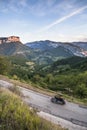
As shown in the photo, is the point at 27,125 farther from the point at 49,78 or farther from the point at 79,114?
the point at 49,78

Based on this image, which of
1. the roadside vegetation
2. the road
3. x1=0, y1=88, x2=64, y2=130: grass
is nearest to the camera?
x1=0, y1=88, x2=64, y2=130: grass

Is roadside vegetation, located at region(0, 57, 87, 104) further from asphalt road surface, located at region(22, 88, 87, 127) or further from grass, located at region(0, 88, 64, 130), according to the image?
grass, located at region(0, 88, 64, 130)

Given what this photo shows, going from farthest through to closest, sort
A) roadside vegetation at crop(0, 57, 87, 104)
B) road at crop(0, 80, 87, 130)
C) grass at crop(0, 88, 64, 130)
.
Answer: roadside vegetation at crop(0, 57, 87, 104), road at crop(0, 80, 87, 130), grass at crop(0, 88, 64, 130)

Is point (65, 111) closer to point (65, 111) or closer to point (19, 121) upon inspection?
point (65, 111)

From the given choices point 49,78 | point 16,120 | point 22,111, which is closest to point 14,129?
point 16,120

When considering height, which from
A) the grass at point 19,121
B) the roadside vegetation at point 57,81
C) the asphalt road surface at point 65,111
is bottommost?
the roadside vegetation at point 57,81

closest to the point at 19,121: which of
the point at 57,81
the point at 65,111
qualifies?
the point at 65,111

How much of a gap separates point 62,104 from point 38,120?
52.5 ft

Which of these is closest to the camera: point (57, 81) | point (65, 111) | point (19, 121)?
point (19, 121)

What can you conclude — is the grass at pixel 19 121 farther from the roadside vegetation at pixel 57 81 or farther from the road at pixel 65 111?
the roadside vegetation at pixel 57 81

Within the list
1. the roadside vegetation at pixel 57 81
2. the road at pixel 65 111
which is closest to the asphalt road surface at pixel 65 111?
the road at pixel 65 111

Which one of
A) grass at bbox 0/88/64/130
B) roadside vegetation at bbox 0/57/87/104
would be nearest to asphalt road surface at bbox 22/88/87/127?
roadside vegetation at bbox 0/57/87/104

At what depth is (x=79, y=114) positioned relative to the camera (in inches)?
877

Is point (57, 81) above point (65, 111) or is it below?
below
